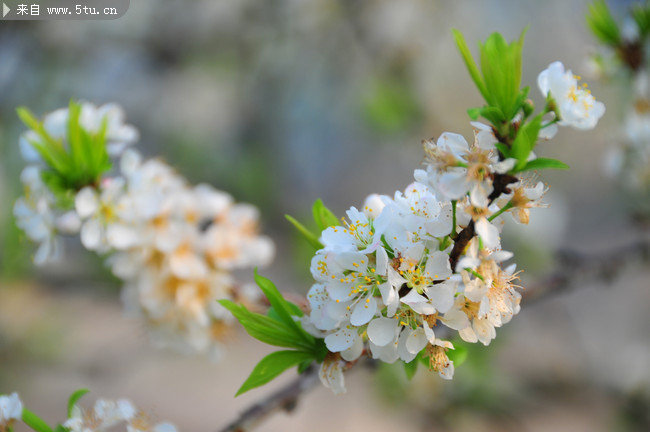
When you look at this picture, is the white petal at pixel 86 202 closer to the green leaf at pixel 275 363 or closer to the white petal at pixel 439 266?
the green leaf at pixel 275 363

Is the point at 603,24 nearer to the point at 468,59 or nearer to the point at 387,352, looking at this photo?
the point at 468,59

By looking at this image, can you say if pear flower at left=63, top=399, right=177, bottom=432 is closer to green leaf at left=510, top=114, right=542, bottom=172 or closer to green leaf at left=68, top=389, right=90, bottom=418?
green leaf at left=68, top=389, right=90, bottom=418

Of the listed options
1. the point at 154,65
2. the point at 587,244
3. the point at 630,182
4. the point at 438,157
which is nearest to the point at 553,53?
the point at 587,244

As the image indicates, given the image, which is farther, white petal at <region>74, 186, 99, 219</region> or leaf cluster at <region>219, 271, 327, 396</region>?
white petal at <region>74, 186, 99, 219</region>

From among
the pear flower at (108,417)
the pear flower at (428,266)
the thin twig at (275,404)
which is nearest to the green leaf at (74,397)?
the pear flower at (108,417)

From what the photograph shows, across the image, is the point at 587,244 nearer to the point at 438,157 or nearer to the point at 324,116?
the point at 324,116

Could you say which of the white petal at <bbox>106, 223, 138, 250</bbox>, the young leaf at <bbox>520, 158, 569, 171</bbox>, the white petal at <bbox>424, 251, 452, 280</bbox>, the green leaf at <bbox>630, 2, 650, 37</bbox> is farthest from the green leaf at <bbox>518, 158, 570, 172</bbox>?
the green leaf at <bbox>630, 2, 650, 37</bbox>
